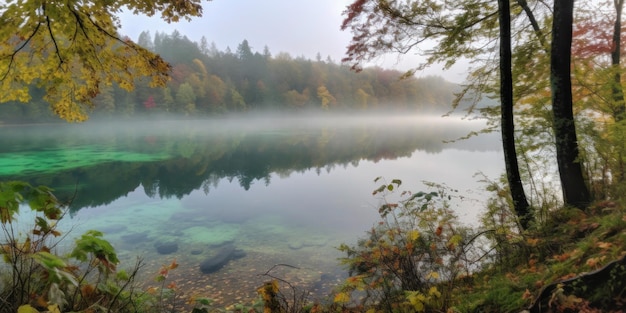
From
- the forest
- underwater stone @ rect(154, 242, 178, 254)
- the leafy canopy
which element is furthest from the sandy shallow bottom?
the leafy canopy

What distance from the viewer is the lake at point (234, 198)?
8.41 metres

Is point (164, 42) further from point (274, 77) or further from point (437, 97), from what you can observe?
point (437, 97)

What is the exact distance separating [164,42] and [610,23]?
93.4m

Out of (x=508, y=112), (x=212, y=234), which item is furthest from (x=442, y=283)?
(x=212, y=234)

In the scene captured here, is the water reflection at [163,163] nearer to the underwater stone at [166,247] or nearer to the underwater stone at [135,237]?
the underwater stone at [135,237]

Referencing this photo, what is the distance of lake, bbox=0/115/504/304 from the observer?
841 centimetres

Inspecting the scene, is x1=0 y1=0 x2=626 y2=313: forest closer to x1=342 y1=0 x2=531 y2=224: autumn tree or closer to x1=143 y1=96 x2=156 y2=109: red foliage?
x1=342 y1=0 x2=531 y2=224: autumn tree

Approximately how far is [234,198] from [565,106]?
13006mm

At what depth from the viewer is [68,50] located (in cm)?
429

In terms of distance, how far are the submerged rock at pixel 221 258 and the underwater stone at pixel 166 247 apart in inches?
51.8

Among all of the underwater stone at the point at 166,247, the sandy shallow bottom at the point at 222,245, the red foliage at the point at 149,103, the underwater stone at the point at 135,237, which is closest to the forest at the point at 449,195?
the sandy shallow bottom at the point at 222,245

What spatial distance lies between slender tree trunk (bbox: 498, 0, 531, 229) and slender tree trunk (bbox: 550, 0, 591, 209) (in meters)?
0.76

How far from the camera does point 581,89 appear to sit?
6414 millimetres

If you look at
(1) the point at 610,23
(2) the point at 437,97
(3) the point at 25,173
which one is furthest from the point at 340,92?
(1) the point at 610,23
